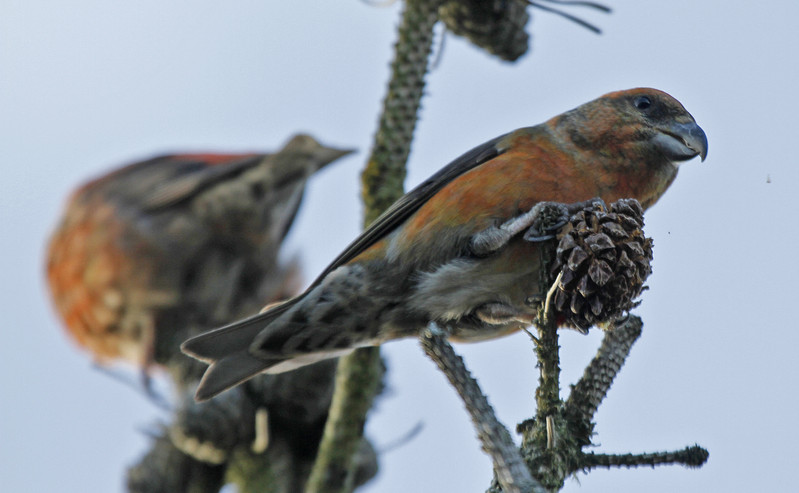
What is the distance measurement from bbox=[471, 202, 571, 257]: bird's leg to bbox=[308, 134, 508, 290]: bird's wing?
1.09ft

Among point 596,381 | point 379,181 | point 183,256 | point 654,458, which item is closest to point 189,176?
point 183,256

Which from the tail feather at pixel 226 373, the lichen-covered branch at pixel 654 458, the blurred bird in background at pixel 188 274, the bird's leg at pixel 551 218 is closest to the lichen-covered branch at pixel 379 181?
the tail feather at pixel 226 373

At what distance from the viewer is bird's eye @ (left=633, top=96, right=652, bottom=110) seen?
3.64 meters

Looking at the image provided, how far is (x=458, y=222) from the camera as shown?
3324 millimetres

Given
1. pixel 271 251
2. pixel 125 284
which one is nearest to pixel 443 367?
pixel 271 251

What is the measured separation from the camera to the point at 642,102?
366cm

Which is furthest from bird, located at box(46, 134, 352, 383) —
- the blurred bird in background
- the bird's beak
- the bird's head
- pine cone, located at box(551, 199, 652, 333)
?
pine cone, located at box(551, 199, 652, 333)

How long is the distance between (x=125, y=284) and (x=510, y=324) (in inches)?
87.7

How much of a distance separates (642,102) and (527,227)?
2.99ft

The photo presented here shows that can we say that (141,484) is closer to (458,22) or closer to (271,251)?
(271,251)

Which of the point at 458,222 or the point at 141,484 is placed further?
the point at 141,484

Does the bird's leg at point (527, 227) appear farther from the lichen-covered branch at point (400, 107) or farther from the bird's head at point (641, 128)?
the bird's head at point (641, 128)

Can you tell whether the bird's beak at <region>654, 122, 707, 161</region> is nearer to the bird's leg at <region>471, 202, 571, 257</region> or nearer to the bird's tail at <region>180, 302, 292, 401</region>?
the bird's leg at <region>471, 202, 571, 257</region>

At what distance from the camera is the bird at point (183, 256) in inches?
181
